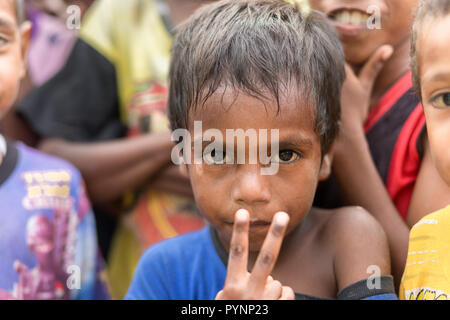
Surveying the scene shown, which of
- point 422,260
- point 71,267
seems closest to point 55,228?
point 71,267

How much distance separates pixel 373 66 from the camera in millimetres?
1216

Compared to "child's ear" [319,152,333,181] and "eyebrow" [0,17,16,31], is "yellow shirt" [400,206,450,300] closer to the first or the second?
"child's ear" [319,152,333,181]

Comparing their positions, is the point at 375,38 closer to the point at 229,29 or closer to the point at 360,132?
the point at 360,132

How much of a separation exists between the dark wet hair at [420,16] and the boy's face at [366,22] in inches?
9.0

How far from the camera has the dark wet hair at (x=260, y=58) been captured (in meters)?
1.02

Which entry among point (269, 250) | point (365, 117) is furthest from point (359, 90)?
point (269, 250)

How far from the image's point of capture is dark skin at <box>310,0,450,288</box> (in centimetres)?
106

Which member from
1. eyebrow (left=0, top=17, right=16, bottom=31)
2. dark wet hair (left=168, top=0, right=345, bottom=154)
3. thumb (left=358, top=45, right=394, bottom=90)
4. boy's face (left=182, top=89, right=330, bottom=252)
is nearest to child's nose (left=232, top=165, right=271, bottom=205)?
boy's face (left=182, top=89, right=330, bottom=252)

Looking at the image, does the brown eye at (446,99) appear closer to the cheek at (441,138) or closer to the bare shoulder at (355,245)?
the cheek at (441,138)

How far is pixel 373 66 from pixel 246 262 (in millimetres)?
566

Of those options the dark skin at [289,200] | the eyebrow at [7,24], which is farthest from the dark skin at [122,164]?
the dark skin at [289,200]

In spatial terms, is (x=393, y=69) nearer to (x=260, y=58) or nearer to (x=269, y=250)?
(x=260, y=58)
